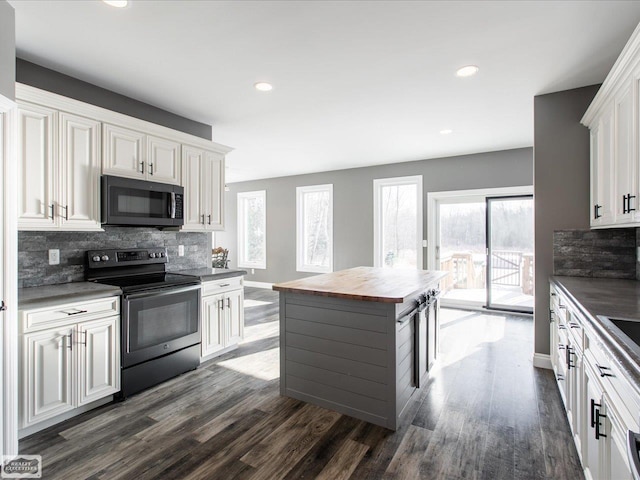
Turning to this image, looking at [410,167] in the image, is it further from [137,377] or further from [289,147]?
Answer: [137,377]

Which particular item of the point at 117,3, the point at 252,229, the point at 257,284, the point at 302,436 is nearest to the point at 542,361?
the point at 302,436

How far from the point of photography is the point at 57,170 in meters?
2.43

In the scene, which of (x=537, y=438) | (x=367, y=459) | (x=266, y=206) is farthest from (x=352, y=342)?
(x=266, y=206)

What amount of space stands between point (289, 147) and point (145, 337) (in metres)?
3.43

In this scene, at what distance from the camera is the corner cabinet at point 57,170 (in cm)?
227

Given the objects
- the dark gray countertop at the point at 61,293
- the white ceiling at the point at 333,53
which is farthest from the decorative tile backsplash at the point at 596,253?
the dark gray countertop at the point at 61,293

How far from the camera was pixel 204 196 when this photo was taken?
361 centimetres

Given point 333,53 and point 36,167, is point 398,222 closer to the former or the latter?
point 333,53

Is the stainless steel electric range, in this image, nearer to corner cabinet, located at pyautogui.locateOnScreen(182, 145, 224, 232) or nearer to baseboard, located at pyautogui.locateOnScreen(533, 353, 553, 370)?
corner cabinet, located at pyautogui.locateOnScreen(182, 145, 224, 232)

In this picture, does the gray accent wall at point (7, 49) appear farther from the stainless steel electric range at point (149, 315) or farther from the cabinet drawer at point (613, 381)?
the cabinet drawer at point (613, 381)

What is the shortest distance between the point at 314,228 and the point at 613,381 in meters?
6.27

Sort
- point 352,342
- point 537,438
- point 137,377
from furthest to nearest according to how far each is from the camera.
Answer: point 137,377 → point 352,342 → point 537,438

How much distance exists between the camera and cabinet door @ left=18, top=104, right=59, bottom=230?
88.5 inches

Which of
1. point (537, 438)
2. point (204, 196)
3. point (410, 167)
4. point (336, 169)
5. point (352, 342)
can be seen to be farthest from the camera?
point (336, 169)
